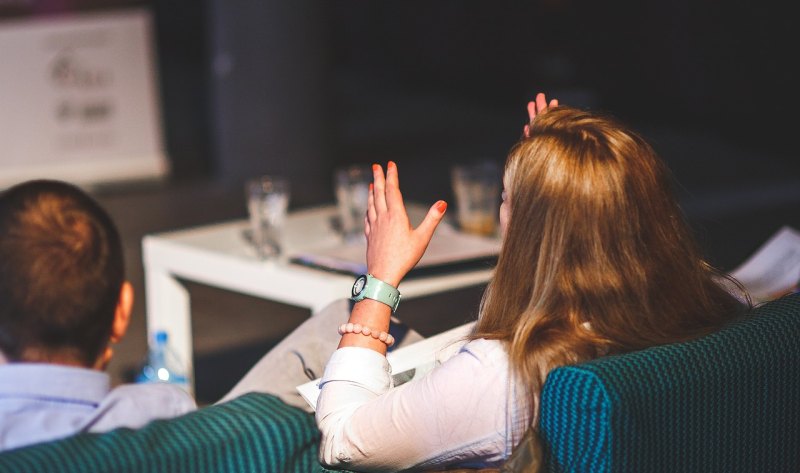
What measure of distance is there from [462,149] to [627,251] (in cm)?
653

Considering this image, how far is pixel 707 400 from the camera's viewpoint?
1335 millimetres

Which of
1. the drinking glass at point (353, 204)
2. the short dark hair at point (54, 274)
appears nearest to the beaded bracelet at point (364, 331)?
the short dark hair at point (54, 274)

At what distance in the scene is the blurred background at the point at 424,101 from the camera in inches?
227

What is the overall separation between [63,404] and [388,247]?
536 millimetres

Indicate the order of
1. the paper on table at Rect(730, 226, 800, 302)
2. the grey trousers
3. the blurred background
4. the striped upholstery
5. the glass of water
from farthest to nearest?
the blurred background
the glass of water
the paper on table at Rect(730, 226, 800, 302)
the grey trousers
the striped upholstery

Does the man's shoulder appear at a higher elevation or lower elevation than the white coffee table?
higher

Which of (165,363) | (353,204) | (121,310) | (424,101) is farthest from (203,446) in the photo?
(424,101)

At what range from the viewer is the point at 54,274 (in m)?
1.18

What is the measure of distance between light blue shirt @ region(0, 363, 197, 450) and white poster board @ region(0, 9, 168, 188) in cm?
540

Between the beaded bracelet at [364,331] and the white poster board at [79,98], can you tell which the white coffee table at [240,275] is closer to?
the beaded bracelet at [364,331]

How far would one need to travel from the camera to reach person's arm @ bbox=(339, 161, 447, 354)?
150cm

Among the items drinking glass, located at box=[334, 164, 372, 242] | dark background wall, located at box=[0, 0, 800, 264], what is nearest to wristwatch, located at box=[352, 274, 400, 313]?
drinking glass, located at box=[334, 164, 372, 242]

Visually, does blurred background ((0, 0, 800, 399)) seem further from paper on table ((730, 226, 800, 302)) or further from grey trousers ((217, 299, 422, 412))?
paper on table ((730, 226, 800, 302))

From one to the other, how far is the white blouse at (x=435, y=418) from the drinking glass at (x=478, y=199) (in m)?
1.53
